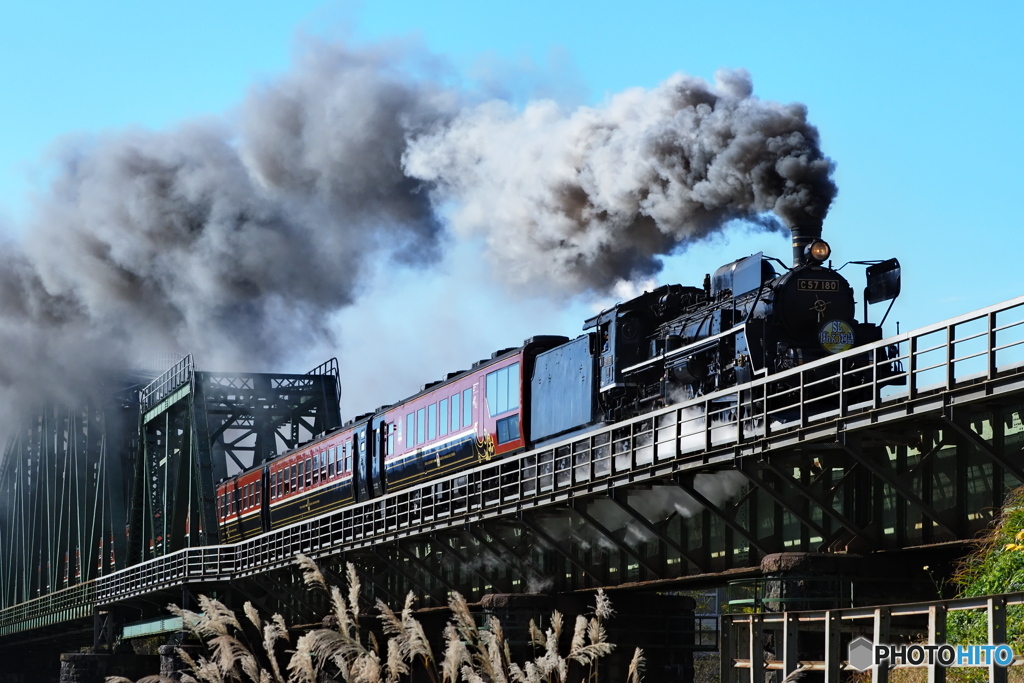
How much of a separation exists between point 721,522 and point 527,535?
6.53 m

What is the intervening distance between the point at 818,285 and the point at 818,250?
937mm

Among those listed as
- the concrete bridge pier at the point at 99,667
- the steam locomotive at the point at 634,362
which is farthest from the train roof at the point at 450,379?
the concrete bridge pier at the point at 99,667

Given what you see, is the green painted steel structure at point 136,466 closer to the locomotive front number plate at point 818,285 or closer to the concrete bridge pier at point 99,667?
the concrete bridge pier at point 99,667

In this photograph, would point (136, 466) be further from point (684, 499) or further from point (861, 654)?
point (861, 654)

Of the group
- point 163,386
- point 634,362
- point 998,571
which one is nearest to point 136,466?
point 163,386

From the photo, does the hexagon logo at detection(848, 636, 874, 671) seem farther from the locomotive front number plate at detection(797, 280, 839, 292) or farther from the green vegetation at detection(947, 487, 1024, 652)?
the locomotive front number plate at detection(797, 280, 839, 292)

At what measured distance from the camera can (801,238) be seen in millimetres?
22688

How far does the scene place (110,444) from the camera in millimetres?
60156

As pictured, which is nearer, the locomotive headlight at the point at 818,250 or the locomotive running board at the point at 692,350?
the locomotive running board at the point at 692,350

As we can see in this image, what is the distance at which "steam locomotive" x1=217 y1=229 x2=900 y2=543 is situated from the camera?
20766mm

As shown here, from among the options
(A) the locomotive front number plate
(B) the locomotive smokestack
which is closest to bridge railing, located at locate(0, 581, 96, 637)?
(B) the locomotive smokestack

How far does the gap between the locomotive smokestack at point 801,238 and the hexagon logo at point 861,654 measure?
10.6m

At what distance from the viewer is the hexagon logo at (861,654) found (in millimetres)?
11516

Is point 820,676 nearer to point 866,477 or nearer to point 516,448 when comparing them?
point 866,477
